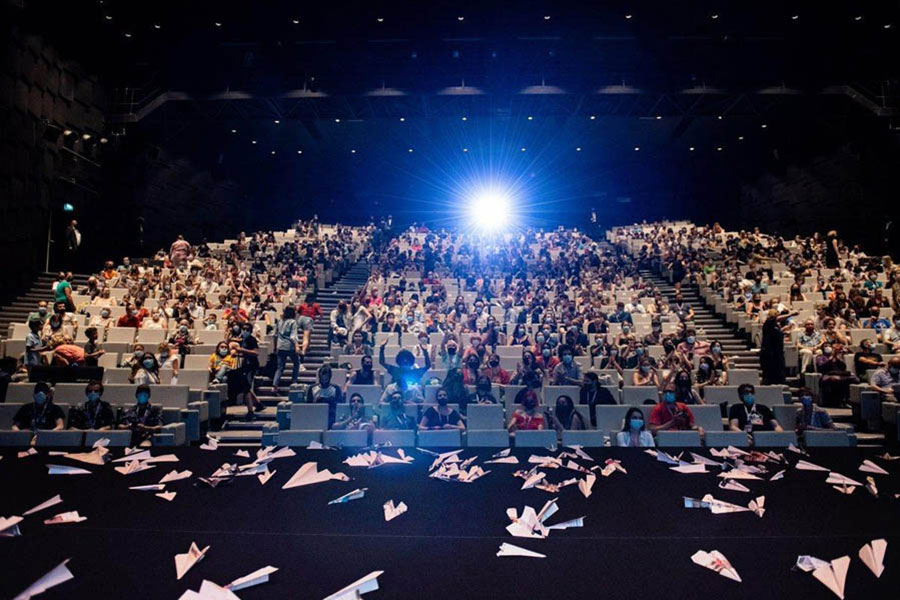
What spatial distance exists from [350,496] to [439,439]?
5.80ft

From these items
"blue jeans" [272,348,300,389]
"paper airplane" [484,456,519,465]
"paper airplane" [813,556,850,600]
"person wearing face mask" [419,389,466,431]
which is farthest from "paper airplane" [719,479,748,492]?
"blue jeans" [272,348,300,389]

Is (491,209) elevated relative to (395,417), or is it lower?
elevated

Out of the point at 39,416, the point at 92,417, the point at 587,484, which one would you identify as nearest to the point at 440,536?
the point at 587,484

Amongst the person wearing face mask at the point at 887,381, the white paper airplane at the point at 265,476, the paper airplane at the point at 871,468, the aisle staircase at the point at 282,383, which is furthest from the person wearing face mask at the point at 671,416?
the aisle staircase at the point at 282,383

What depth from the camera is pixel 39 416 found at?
587 centimetres

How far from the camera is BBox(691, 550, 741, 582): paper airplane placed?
8.82 feet

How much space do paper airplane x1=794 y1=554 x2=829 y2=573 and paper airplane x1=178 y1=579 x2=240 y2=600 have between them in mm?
2610

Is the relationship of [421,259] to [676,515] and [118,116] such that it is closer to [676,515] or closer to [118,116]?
[118,116]

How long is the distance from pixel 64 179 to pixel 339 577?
53.7 ft

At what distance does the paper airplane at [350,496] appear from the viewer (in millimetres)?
3725

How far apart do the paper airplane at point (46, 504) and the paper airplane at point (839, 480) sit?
5.17 meters

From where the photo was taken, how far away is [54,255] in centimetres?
1483

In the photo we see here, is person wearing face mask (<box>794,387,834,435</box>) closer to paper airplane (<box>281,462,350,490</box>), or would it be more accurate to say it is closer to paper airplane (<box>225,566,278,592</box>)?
paper airplane (<box>281,462,350,490</box>)

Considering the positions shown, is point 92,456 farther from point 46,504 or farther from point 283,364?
point 283,364
